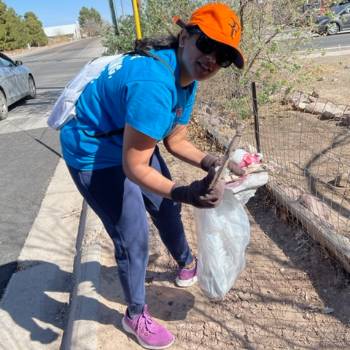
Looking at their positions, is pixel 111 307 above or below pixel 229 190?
below

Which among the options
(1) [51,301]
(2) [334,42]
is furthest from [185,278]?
(2) [334,42]

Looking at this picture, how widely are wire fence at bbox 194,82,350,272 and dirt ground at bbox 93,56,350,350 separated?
0.16 m

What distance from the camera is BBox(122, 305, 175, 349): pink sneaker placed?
2.22 metres

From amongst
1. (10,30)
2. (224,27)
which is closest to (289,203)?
(224,27)

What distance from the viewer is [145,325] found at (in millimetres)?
2234

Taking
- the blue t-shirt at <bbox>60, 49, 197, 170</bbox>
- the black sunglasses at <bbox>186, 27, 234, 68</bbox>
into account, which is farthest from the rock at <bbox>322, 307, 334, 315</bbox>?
the black sunglasses at <bbox>186, 27, 234, 68</bbox>

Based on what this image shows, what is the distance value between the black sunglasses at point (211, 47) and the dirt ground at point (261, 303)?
4.73ft

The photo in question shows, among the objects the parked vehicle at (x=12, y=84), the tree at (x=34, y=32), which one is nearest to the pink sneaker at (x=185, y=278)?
the parked vehicle at (x=12, y=84)

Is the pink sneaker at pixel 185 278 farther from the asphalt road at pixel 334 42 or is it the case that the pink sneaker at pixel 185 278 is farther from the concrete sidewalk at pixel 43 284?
the asphalt road at pixel 334 42

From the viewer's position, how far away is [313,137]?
5.02 m

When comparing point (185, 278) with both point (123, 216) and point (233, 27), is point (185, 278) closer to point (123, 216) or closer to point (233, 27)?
point (123, 216)

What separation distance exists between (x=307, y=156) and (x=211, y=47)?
3.09 m

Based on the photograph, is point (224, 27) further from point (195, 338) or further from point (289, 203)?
point (289, 203)

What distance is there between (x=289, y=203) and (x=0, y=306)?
6.95ft
